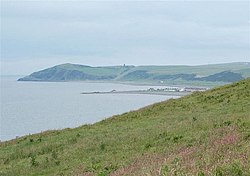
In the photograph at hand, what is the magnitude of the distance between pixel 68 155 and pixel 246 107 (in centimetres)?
1255

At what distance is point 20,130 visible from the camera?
7906 cm

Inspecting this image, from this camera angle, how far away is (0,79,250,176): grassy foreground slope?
10862 mm

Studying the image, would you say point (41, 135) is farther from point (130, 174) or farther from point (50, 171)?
point (130, 174)

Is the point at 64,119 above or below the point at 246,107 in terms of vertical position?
below

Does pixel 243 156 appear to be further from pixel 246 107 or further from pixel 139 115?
pixel 139 115

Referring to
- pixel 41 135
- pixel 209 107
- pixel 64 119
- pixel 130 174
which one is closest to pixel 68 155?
pixel 130 174

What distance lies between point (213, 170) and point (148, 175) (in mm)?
1285

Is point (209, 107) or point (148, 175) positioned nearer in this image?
point (148, 175)

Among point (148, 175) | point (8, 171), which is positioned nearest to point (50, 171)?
point (8, 171)

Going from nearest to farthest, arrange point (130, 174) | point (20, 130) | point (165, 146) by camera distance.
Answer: point (130, 174) < point (165, 146) < point (20, 130)

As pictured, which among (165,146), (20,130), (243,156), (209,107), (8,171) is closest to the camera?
(243,156)

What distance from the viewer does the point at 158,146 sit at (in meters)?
19.3

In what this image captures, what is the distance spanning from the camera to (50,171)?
62.0ft

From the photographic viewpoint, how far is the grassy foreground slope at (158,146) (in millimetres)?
10862
